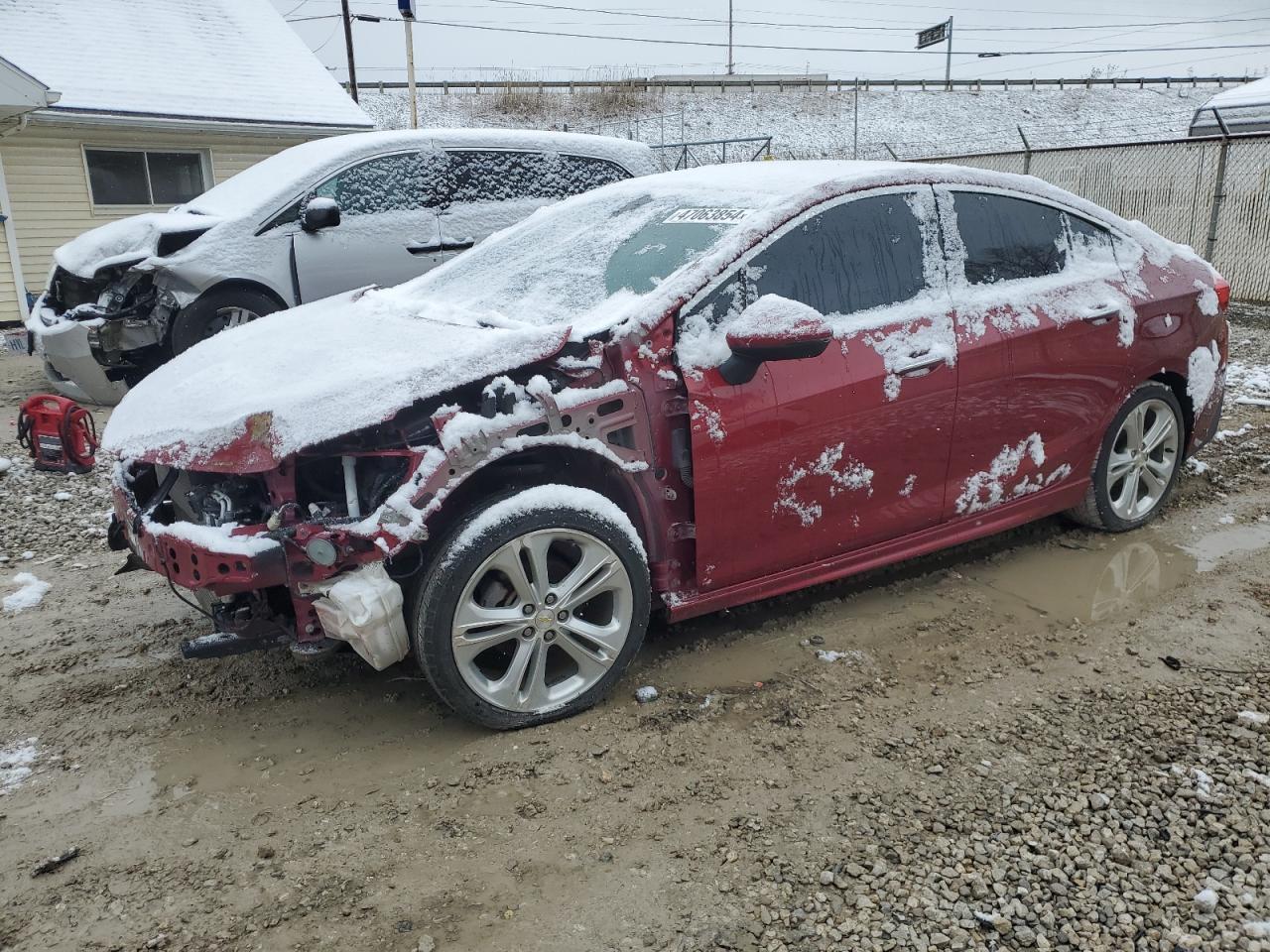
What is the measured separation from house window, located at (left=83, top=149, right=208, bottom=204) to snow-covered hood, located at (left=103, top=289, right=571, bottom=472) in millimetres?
12485

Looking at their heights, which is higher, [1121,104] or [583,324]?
[1121,104]

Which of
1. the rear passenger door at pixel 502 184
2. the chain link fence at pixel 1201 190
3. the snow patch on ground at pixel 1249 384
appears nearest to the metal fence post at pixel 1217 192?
the chain link fence at pixel 1201 190

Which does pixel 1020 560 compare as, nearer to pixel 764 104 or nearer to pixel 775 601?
pixel 775 601

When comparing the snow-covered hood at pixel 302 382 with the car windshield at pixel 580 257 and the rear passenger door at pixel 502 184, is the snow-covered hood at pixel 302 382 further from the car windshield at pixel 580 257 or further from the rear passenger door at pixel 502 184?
the rear passenger door at pixel 502 184

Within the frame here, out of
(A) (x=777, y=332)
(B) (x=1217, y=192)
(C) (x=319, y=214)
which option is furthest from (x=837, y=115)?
(A) (x=777, y=332)

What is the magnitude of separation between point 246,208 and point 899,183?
5176 mm

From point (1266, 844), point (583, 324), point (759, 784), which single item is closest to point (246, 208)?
point (583, 324)

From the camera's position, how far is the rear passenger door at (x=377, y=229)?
7.02 m

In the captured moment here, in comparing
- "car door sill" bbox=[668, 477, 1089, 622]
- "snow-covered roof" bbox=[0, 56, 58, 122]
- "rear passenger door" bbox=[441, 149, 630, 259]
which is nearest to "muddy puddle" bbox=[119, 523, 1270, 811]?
"car door sill" bbox=[668, 477, 1089, 622]

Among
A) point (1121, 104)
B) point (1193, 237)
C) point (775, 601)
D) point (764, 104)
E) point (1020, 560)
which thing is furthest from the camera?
point (1121, 104)

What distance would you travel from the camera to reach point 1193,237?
1190cm

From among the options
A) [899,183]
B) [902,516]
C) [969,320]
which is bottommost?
[902,516]

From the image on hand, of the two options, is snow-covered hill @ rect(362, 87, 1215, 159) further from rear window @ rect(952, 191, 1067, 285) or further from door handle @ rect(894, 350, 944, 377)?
door handle @ rect(894, 350, 944, 377)

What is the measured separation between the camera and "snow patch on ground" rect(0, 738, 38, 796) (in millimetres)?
2844
